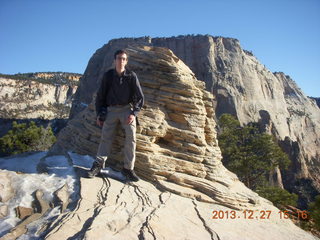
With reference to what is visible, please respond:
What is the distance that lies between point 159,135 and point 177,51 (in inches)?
2029

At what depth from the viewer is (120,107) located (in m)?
5.57

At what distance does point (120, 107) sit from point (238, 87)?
47717 mm

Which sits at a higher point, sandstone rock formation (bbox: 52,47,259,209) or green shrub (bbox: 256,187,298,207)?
sandstone rock formation (bbox: 52,47,259,209)

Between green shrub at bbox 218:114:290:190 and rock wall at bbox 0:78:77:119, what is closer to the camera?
green shrub at bbox 218:114:290:190

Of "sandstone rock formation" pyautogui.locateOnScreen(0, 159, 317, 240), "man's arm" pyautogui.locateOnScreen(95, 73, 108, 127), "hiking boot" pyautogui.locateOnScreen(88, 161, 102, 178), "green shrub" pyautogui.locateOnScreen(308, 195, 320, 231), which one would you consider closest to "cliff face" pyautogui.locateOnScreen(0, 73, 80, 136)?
"green shrub" pyautogui.locateOnScreen(308, 195, 320, 231)

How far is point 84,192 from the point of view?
456 centimetres

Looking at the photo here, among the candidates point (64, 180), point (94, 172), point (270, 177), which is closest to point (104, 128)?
point (94, 172)

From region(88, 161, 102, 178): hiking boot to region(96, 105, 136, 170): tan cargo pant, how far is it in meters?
0.09

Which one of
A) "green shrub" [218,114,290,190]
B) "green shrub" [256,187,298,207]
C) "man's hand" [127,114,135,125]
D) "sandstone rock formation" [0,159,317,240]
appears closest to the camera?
"sandstone rock formation" [0,159,317,240]

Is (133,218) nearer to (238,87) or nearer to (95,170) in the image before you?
(95,170)

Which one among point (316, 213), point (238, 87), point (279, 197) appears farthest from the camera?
point (238, 87)

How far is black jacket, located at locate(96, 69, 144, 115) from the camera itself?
5.45 meters

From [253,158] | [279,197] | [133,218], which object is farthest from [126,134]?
[253,158]
